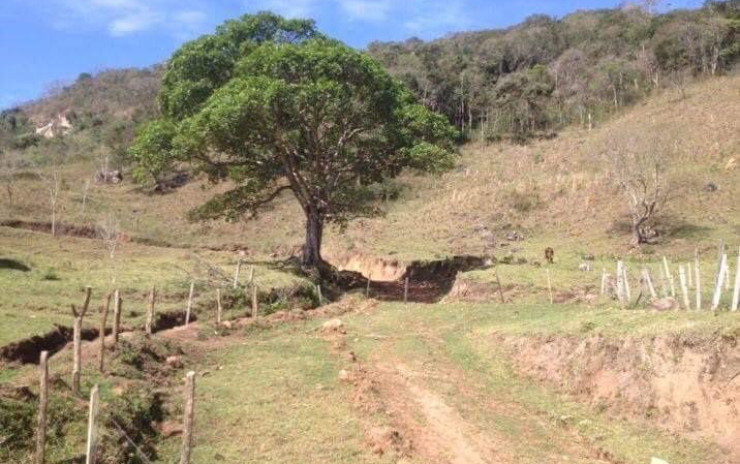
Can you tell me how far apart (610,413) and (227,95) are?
19143 mm

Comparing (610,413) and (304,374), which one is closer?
(610,413)

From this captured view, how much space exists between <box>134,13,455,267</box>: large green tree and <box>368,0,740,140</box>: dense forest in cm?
4181

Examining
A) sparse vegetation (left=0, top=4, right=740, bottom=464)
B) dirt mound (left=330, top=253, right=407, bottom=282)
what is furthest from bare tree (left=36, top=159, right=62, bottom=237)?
dirt mound (left=330, top=253, right=407, bottom=282)

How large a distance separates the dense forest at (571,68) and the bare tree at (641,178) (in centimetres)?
2933

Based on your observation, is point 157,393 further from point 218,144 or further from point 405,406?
point 218,144

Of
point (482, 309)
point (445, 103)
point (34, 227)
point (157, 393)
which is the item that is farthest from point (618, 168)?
point (445, 103)

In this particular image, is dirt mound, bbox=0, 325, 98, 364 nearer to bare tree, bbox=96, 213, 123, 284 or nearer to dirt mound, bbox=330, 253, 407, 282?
bare tree, bbox=96, 213, 123, 284

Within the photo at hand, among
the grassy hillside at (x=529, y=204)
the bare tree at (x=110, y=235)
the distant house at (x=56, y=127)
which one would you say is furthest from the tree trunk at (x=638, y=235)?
the distant house at (x=56, y=127)

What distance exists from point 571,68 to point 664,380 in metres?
74.3

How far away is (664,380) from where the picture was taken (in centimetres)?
1319

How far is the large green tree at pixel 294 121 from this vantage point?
27656mm

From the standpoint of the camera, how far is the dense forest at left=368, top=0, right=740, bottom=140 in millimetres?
71188

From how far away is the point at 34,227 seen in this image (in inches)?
1838

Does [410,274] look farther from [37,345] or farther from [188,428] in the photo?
[188,428]
